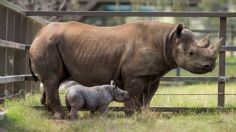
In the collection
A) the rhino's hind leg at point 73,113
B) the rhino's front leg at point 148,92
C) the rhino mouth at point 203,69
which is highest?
the rhino mouth at point 203,69

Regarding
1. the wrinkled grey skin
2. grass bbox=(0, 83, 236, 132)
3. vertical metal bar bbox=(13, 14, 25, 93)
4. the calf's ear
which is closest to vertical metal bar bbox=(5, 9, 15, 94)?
vertical metal bar bbox=(13, 14, 25, 93)

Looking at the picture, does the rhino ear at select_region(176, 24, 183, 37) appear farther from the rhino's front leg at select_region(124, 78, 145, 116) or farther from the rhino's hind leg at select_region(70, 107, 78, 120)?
the rhino's hind leg at select_region(70, 107, 78, 120)

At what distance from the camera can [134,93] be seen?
362 inches

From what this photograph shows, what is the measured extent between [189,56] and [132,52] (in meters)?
0.77

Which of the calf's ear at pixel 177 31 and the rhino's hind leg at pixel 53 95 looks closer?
the calf's ear at pixel 177 31

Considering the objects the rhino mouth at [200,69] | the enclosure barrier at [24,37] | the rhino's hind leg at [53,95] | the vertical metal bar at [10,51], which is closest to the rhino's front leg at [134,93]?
the enclosure barrier at [24,37]

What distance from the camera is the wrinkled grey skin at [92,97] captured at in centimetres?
881

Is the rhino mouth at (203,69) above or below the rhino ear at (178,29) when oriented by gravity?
below

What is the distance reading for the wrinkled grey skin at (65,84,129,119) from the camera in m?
8.81

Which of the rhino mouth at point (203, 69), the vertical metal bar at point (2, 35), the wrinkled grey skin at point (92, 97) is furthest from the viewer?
the vertical metal bar at point (2, 35)

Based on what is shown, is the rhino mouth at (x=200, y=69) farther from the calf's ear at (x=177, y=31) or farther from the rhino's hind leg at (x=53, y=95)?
the rhino's hind leg at (x=53, y=95)

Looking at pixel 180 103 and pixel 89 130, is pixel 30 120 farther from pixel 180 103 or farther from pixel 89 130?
pixel 180 103

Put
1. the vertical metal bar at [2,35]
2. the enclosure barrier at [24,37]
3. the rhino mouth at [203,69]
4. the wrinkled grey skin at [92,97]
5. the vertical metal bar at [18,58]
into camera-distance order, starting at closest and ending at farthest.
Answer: the wrinkled grey skin at [92,97], the rhino mouth at [203,69], the vertical metal bar at [2,35], the enclosure barrier at [24,37], the vertical metal bar at [18,58]

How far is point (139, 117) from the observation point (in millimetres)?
8516
